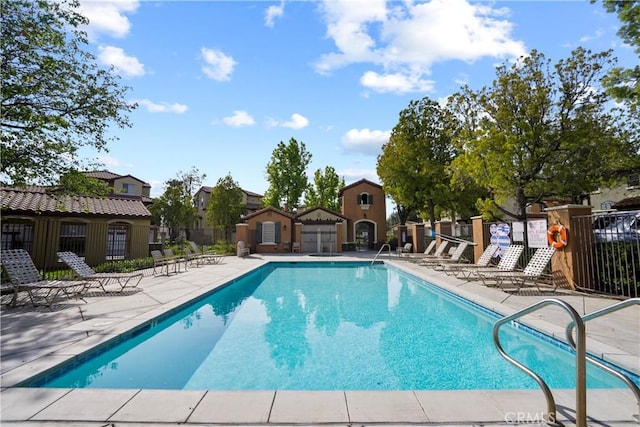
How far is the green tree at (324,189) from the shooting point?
136 ft

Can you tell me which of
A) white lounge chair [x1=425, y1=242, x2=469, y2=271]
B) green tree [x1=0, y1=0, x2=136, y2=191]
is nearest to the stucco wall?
white lounge chair [x1=425, y1=242, x2=469, y2=271]

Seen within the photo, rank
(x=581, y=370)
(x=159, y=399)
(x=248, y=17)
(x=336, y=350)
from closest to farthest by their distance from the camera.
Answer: (x=581, y=370) → (x=159, y=399) → (x=336, y=350) → (x=248, y=17)

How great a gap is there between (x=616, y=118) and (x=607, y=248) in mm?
10757

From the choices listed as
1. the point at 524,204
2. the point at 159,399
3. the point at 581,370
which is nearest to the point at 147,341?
the point at 159,399

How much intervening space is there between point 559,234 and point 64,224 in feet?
68.8

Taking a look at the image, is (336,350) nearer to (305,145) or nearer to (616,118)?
(616,118)

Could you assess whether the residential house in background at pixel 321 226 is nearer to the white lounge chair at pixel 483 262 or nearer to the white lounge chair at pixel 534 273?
the white lounge chair at pixel 483 262

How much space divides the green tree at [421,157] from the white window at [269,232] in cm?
986

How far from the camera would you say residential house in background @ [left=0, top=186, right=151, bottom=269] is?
542 inches

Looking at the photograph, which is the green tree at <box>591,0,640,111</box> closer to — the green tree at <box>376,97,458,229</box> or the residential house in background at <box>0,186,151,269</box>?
the green tree at <box>376,97,458,229</box>

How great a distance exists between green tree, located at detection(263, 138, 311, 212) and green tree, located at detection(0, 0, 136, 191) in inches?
1032

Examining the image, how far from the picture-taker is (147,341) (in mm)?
5719

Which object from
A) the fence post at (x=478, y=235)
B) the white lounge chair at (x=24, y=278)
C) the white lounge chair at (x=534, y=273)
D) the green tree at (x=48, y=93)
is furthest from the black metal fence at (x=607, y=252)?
the green tree at (x=48, y=93)

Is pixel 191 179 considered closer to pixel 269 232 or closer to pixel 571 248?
pixel 269 232
